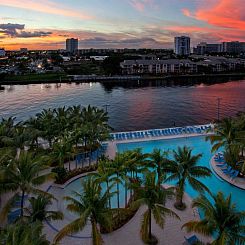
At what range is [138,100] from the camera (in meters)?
83.2

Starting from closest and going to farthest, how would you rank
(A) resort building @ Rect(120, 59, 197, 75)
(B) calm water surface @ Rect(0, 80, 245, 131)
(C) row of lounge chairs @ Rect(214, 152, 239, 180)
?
(C) row of lounge chairs @ Rect(214, 152, 239, 180) < (B) calm water surface @ Rect(0, 80, 245, 131) < (A) resort building @ Rect(120, 59, 197, 75)

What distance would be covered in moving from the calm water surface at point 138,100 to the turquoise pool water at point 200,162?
17957mm

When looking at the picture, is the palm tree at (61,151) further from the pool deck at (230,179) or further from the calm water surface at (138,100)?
the calm water surface at (138,100)

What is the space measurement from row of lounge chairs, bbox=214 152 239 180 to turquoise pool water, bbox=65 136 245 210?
41.3 inches

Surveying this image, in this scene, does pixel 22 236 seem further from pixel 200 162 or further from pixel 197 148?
pixel 197 148

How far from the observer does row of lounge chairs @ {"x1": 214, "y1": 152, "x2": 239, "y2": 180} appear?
2762 cm

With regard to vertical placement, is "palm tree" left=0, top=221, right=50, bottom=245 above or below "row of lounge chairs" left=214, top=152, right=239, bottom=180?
above

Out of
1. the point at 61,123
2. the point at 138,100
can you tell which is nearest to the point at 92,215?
the point at 61,123

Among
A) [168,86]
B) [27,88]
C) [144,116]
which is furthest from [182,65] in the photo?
[144,116]

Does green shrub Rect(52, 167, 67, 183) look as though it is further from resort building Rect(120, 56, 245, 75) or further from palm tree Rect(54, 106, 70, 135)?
resort building Rect(120, 56, 245, 75)

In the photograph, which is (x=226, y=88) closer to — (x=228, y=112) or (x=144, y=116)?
(x=228, y=112)

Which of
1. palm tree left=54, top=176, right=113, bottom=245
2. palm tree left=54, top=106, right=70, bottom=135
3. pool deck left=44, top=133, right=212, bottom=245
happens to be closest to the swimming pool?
pool deck left=44, top=133, right=212, bottom=245

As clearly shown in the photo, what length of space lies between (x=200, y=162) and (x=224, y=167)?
2900 millimetres

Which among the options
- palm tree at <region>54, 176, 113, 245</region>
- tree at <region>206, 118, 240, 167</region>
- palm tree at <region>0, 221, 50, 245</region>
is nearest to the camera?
palm tree at <region>0, 221, 50, 245</region>
